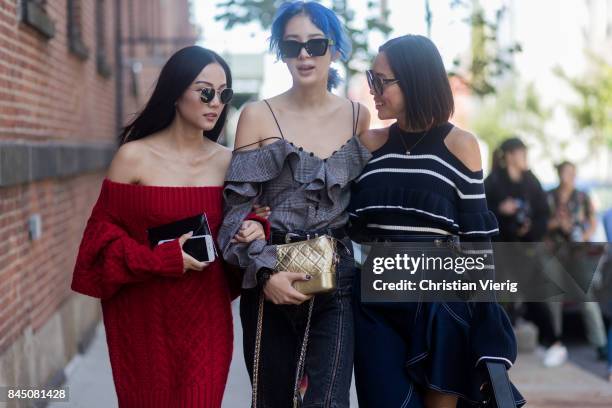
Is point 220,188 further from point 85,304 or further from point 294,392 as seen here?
point 85,304

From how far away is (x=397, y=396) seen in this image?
3.83m

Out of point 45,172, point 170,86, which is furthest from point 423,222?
point 45,172

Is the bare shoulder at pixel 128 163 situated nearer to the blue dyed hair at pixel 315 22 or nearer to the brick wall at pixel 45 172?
the blue dyed hair at pixel 315 22

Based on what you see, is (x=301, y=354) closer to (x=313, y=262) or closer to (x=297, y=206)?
(x=313, y=262)

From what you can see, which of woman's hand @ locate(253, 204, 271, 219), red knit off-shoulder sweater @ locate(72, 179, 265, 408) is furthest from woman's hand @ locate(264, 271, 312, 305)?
red knit off-shoulder sweater @ locate(72, 179, 265, 408)

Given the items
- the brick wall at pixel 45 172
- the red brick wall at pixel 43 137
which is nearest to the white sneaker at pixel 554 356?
the brick wall at pixel 45 172

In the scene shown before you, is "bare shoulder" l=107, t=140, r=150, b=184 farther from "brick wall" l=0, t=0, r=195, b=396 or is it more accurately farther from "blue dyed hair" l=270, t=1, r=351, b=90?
"brick wall" l=0, t=0, r=195, b=396

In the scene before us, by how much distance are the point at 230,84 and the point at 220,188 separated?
1.49ft

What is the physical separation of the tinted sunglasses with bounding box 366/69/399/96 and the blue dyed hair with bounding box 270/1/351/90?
8.6 inches

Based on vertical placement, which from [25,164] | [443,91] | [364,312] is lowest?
[364,312]

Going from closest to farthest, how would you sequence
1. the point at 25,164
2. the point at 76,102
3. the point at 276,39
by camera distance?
the point at 276,39
the point at 25,164
the point at 76,102

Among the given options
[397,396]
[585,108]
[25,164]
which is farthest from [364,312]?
[585,108]

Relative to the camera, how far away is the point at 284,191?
3.92 metres

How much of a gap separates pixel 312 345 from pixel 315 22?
1.28m
